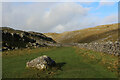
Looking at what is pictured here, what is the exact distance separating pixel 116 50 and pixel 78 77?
15.9 meters

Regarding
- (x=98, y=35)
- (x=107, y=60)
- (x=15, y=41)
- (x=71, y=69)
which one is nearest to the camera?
(x=71, y=69)

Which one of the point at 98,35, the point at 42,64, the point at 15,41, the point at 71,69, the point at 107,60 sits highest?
the point at 98,35

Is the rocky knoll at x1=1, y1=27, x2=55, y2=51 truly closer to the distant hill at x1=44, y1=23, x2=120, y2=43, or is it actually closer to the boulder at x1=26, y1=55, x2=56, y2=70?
the boulder at x1=26, y1=55, x2=56, y2=70

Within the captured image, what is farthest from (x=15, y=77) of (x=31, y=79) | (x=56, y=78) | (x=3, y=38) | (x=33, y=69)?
(x=3, y=38)

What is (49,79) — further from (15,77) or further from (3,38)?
(3,38)

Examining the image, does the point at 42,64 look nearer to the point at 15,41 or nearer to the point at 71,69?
the point at 71,69

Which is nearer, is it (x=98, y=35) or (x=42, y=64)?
(x=42, y=64)

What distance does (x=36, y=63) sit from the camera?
16.8m

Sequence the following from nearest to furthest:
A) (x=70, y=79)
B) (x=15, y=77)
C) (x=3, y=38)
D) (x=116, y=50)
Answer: (x=70, y=79), (x=15, y=77), (x=116, y=50), (x=3, y=38)

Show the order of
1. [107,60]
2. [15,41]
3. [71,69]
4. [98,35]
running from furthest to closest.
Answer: [98,35], [15,41], [107,60], [71,69]

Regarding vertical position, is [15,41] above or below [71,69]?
above

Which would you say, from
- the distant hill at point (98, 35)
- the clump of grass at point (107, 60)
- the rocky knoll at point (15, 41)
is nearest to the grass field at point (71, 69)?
the clump of grass at point (107, 60)

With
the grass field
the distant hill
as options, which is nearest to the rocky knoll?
the grass field

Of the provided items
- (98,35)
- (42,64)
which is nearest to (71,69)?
(42,64)
